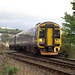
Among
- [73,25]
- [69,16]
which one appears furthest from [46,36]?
[69,16]

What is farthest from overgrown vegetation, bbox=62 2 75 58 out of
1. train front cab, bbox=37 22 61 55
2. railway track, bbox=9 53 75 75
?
railway track, bbox=9 53 75 75

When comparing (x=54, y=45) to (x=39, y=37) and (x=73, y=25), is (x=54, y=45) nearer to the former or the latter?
(x=39, y=37)

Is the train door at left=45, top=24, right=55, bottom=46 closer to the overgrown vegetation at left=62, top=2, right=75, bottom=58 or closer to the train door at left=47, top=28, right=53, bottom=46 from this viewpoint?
the train door at left=47, top=28, right=53, bottom=46

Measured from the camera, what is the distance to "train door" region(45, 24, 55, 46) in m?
14.3

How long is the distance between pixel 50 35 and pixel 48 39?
41cm

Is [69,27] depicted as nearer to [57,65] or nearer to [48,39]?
[48,39]

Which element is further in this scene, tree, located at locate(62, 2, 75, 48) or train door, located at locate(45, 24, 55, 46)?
tree, located at locate(62, 2, 75, 48)

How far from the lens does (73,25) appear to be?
94.5 feet

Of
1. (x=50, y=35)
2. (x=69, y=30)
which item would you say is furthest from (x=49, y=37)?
(x=69, y=30)

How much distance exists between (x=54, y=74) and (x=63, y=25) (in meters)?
22.8

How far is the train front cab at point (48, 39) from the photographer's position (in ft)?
46.8

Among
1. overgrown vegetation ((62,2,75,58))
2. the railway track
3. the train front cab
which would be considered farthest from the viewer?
overgrown vegetation ((62,2,75,58))

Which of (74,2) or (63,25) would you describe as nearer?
(74,2)

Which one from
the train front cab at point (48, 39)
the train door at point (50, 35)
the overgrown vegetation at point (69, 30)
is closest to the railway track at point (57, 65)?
the train front cab at point (48, 39)
